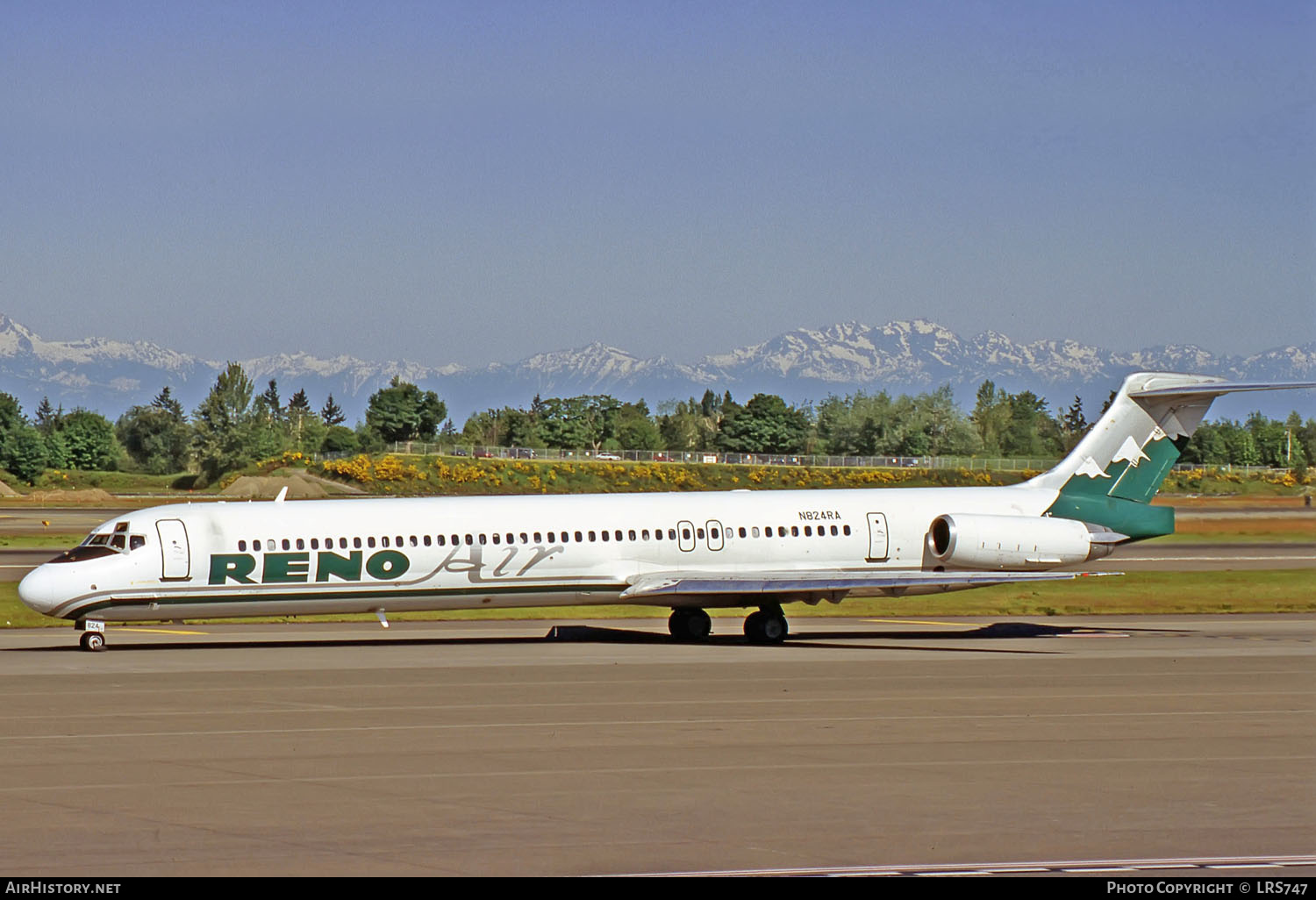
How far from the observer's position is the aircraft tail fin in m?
36.8

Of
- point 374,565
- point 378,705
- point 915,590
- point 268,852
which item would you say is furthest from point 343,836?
A: point 915,590

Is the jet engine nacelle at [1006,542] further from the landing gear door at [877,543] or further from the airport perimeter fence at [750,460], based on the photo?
the airport perimeter fence at [750,460]

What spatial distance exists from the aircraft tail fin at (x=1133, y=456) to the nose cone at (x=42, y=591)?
70.8ft

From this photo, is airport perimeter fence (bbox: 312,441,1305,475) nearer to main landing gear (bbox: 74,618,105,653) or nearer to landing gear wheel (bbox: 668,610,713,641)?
landing gear wheel (bbox: 668,610,713,641)

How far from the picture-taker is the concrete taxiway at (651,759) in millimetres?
13070

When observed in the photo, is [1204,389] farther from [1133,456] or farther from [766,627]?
[766,627]

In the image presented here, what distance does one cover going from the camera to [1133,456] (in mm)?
37156

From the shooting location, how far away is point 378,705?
2289 cm

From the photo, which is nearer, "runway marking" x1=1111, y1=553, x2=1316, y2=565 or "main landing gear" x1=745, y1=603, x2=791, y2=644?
"main landing gear" x1=745, y1=603, x2=791, y2=644

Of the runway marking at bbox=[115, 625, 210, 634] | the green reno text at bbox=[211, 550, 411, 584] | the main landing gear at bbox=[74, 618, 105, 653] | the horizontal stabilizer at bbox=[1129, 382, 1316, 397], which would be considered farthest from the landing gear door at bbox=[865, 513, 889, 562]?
the main landing gear at bbox=[74, 618, 105, 653]

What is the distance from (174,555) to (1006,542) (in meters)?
17.7

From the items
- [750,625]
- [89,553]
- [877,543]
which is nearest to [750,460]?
[877,543]

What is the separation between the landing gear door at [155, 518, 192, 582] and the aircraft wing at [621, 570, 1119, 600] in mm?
9057
